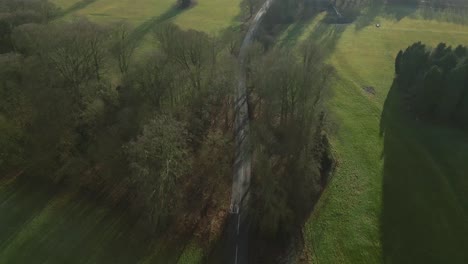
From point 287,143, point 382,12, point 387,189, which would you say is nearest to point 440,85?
point 387,189

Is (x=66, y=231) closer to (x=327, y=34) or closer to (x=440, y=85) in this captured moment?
(x=440, y=85)

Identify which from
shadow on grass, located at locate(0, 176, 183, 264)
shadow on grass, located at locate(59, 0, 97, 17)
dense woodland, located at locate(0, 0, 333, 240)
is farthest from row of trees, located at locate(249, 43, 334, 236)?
shadow on grass, located at locate(59, 0, 97, 17)

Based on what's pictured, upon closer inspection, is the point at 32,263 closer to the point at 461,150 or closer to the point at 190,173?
the point at 190,173

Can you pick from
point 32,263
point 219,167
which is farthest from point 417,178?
point 32,263

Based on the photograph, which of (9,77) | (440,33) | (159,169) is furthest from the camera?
(440,33)

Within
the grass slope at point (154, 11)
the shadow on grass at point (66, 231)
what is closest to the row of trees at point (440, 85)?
the shadow on grass at point (66, 231)

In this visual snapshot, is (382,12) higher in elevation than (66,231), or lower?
higher
